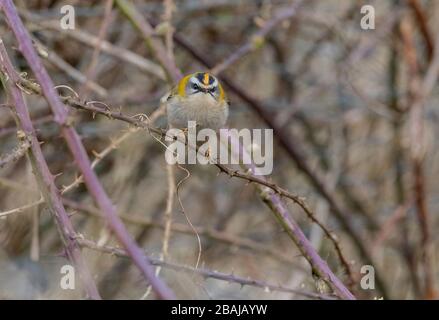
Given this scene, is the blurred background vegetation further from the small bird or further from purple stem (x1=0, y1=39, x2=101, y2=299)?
purple stem (x1=0, y1=39, x2=101, y2=299)

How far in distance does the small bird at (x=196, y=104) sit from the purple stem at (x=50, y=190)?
6.51 ft

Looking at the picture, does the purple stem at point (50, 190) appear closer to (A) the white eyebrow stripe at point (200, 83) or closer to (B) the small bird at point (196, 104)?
(B) the small bird at point (196, 104)

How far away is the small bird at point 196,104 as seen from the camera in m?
3.80

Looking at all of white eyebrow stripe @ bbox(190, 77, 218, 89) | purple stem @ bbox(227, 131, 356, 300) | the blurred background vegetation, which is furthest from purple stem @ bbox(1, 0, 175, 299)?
the blurred background vegetation

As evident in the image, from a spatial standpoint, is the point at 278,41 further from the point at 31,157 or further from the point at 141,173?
the point at 31,157

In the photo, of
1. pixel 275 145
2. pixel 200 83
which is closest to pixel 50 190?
pixel 200 83

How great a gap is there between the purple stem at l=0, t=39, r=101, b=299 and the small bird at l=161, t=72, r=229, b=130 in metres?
1.98

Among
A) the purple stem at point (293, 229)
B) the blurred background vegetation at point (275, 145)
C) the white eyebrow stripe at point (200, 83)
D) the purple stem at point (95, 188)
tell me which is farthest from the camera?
the blurred background vegetation at point (275, 145)

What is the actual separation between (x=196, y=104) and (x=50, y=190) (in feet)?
7.52

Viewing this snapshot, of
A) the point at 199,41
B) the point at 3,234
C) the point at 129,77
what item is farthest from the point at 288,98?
the point at 3,234

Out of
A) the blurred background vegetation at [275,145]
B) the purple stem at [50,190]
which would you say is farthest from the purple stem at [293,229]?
the blurred background vegetation at [275,145]

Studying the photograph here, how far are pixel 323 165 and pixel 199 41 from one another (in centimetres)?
168

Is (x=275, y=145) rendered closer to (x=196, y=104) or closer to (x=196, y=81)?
(x=196, y=81)

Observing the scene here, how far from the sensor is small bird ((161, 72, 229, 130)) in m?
3.80
